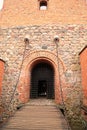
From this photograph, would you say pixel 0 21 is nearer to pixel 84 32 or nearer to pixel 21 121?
pixel 84 32

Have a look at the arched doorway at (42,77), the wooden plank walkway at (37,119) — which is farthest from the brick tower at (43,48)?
the wooden plank walkway at (37,119)

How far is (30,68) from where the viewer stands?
9.60 meters

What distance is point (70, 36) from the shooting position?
31.5ft

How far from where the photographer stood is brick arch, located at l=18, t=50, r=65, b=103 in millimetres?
9047

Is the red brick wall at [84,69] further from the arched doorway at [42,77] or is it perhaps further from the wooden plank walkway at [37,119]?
the arched doorway at [42,77]

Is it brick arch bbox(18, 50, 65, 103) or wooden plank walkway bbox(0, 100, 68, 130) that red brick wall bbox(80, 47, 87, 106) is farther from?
wooden plank walkway bbox(0, 100, 68, 130)

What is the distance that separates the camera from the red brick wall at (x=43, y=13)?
9891 millimetres

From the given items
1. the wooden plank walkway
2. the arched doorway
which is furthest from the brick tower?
the wooden plank walkway

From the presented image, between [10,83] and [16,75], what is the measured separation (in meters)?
0.52

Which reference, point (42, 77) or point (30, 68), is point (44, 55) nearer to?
point (30, 68)

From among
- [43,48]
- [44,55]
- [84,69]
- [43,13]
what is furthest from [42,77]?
[43,13]

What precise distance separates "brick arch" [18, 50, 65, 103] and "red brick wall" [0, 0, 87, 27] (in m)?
1.91

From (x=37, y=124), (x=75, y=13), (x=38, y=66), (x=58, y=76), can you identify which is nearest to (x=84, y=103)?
(x=58, y=76)

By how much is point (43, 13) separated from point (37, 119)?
6158 mm
